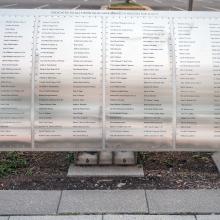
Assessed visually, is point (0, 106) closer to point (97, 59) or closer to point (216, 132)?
point (97, 59)

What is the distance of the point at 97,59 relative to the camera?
4836mm

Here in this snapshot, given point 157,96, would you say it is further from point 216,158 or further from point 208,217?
point 208,217

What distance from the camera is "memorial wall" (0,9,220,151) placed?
15.7 feet

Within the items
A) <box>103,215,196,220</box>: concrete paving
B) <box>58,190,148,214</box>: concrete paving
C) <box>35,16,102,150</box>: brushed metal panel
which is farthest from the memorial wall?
<box>103,215,196,220</box>: concrete paving

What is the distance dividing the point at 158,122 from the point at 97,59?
37.6 inches

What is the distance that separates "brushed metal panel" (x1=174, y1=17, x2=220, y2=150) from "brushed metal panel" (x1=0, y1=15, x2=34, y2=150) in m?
1.64

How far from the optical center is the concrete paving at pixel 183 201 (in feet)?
13.1

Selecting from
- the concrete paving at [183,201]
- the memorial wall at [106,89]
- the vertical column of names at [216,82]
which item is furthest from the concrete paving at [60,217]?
the vertical column of names at [216,82]

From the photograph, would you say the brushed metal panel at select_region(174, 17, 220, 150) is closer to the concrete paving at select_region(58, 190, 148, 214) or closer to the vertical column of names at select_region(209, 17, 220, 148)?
the vertical column of names at select_region(209, 17, 220, 148)

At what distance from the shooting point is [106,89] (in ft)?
15.7

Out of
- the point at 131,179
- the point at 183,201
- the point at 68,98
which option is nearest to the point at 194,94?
the point at 131,179

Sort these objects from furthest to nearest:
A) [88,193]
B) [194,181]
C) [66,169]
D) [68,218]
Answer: [66,169] → [194,181] → [88,193] → [68,218]

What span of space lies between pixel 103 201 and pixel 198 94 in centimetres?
161

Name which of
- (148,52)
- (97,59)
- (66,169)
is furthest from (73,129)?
(148,52)
